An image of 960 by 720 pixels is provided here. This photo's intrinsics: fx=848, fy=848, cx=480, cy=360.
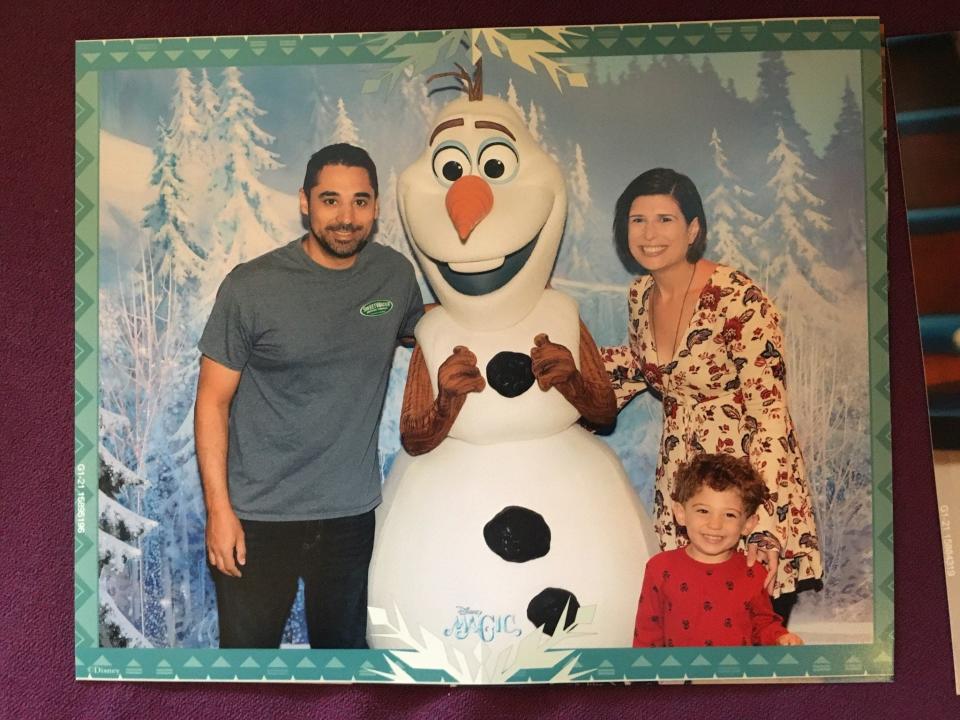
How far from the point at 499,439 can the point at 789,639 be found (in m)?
0.46

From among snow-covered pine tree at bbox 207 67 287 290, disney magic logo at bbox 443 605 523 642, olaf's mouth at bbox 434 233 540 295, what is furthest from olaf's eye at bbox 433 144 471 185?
disney magic logo at bbox 443 605 523 642

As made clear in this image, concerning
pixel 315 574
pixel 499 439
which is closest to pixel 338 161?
pixel 499 439

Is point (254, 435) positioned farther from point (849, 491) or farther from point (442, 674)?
point (849, 491)

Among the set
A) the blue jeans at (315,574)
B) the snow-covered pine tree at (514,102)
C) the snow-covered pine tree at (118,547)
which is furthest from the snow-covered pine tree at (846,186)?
the snow-covered pine tree at (118,547)

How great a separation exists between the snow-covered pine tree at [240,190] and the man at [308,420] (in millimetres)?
42

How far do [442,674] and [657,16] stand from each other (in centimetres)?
93

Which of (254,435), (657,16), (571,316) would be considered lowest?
(254,435)

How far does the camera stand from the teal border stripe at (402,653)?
1102mm

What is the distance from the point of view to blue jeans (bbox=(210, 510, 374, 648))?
1.11 metres

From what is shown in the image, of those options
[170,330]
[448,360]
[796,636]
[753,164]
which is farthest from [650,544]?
[170,330]

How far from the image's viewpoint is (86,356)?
45.5 inches

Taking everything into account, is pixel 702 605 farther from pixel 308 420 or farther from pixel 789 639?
pixel 308 420

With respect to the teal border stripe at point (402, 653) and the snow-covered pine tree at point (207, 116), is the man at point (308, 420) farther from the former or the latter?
the snow-covered pine tree at point (207, 116)

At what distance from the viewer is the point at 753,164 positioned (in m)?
1.12
